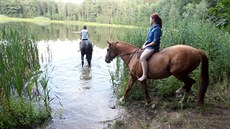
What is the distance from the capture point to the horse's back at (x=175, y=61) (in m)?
4.50

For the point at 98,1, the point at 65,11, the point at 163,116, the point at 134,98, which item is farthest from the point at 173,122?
the point at 65,11

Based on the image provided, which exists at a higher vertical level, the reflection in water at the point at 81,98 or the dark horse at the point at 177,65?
the dark horse at the point at 177,65

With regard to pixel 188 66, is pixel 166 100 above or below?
below

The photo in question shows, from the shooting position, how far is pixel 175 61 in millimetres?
4594

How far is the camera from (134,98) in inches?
221

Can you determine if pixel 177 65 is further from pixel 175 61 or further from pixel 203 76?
pixel 203 76

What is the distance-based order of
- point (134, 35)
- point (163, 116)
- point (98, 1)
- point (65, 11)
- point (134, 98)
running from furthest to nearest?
point (65, 11)
point (98, 1)
point (134, 35)
point (134, 98)
point (163, 116)

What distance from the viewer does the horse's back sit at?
4496mm

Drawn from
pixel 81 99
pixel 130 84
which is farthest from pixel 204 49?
pixel 81 99

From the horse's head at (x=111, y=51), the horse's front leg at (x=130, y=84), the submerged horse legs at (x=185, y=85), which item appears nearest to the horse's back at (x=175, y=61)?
the submerged horse legs at (x=185, y=85)

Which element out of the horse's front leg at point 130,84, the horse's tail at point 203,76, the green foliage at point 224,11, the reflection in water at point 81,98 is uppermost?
the green foliage at point 224,11

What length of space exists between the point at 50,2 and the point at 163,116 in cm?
8231

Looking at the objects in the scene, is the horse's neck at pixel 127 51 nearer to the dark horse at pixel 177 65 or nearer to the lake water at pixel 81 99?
the dark horse at pixel 177 65

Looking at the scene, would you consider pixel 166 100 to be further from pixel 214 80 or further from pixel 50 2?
pixel 50 2
